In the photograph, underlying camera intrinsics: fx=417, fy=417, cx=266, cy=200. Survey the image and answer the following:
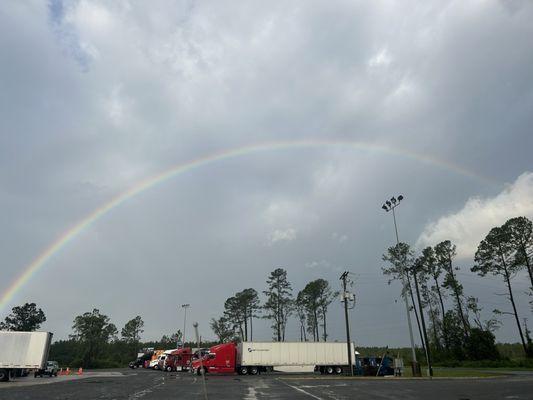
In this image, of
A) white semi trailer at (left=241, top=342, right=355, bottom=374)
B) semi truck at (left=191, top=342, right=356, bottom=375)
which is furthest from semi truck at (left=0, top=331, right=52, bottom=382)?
white semi trailer at (left=241, top=342, right=355, bottom=374)

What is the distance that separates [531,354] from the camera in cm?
5847

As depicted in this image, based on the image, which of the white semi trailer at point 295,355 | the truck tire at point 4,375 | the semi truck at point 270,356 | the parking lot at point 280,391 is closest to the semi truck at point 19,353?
the truck tire at point 4,375

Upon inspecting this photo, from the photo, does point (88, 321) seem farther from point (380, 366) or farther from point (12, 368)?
point (380, 366)

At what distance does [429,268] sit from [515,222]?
17560 mm

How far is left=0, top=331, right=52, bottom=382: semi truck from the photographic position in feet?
122

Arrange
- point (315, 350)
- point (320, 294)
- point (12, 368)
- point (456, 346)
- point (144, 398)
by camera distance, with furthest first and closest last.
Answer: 1. point (320, 294)
2. point (456, 346)
3. point (315, 350)
4. point (12, 368)
5. point (144, 398)

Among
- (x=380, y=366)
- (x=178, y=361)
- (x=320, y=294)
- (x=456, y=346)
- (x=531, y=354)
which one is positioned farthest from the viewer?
(x=320, y=294)

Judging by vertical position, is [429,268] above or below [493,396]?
above

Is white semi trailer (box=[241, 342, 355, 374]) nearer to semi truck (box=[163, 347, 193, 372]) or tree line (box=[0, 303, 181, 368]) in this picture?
semi truck (box=[163, 347, 193, 372])

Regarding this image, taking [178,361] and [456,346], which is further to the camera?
[456,346]

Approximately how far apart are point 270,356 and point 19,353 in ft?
83.7

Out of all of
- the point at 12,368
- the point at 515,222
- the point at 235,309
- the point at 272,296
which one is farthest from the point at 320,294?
the point at 12,368

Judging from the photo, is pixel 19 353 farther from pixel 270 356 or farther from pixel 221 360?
pixel 270 356

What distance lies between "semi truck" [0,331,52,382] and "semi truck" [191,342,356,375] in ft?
57.5
